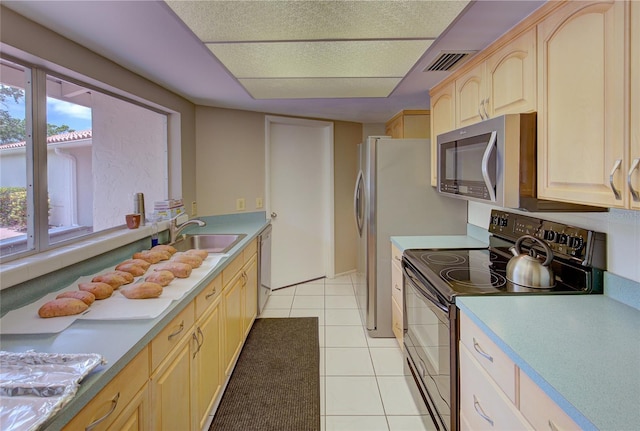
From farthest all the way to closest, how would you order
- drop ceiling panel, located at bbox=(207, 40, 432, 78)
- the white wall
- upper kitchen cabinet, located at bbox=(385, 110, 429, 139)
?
upper kitchen cabinet, located at bbox=(385, 110, 429, 139) → drop ceiling panel, located at bbox=(207, 40, 432, 78) → the white wall

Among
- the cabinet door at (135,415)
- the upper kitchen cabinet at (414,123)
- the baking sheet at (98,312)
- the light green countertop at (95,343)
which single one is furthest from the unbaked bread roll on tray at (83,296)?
the upper kitchen cabinet at (414,123)

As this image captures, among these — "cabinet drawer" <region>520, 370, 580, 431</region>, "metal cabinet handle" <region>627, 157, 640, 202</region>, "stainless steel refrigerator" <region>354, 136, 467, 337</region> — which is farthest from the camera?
"stainless steel refrigerator" <region>354, 136, 467, 337</region>

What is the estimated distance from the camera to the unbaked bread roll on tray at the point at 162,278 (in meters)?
1.49

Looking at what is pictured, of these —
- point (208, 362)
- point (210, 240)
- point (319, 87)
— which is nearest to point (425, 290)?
point (208, 362)

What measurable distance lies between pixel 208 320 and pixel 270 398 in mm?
710

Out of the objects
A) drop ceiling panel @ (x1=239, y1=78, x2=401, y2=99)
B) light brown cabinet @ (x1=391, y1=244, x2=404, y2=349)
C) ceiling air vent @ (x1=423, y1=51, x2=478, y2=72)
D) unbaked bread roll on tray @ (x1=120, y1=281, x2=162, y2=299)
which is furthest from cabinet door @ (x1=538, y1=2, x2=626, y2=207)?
unbaked bread roll on tray @ (x1=120, y1=281, x2=162, y2=299)

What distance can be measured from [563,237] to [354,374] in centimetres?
153

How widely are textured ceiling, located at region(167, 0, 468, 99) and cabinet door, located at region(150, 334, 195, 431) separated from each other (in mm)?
1381

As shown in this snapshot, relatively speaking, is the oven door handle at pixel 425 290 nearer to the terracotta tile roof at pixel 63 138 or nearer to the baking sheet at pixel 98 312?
the baking sheet at pixel 98 312

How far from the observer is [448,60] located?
1.98 m

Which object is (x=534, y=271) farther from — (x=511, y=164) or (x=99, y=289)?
(x=99, y=289)

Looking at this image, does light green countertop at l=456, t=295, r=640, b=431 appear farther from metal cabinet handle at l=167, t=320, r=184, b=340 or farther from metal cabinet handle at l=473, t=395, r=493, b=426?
metal cabinet handle at l=167, t=320, r=184, b=340

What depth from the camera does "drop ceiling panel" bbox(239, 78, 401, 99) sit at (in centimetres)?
230

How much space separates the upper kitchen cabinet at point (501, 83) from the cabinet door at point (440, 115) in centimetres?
12
